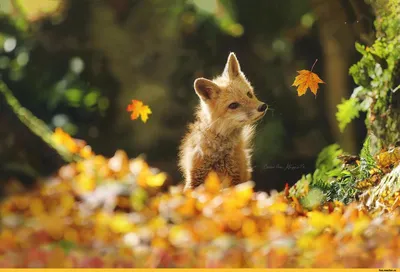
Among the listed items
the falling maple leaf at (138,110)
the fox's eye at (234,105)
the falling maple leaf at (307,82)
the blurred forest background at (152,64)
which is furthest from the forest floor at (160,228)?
the blurred forest background at (152,64)

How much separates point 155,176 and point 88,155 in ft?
2.02

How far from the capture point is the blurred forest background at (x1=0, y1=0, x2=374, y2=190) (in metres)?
5.54

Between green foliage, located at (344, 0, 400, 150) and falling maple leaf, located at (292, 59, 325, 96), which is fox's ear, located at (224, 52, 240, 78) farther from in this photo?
green foliage, located at (344, 0, 400, 150)

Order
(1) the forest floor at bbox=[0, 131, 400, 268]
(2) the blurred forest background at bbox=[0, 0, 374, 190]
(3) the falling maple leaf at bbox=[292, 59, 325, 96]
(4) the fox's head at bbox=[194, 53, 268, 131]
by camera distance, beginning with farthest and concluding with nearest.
Result: 1. (2) the blurred forest background at bbox=[0, 0, 374, 190]
2. (3) the falling maple leaf at bbox=[292, 59, 325, 96]
3. (4) the fox's head at bbox=[194, 53, 268, 131]
4. (1) the forest floor at bbox=[0, 131, 400, 268]

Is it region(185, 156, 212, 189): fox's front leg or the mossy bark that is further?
the mossy bark

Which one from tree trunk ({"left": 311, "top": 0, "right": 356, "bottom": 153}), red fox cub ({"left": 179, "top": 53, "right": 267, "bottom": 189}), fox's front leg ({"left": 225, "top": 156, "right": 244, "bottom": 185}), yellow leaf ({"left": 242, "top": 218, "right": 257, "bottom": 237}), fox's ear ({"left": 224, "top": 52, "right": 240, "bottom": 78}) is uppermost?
tree trunk ({"left": 311, "top": 0, "right": 356, "bottom": 153})

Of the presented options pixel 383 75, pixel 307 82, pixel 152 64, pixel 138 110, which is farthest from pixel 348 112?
pixel 152 64

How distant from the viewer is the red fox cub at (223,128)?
4.07 metres

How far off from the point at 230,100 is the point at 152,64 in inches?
75.3

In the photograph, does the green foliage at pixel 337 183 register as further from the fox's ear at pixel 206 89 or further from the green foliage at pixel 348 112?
the fox's ear at pixel 206 89

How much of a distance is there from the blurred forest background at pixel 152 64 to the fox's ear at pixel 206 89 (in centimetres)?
144

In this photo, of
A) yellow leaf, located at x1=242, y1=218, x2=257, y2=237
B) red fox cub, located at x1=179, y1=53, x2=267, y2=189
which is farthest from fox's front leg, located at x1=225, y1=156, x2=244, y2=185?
yellow leaf, located at x1=242, y1=218, x2=257, y2=237

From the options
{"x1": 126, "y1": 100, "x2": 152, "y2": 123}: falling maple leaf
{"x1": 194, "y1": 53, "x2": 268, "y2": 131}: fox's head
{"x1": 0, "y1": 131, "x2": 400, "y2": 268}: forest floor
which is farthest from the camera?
{"x1": 126, "y1": 100, "x2": 152, "y2": 123}: falling maple leaf

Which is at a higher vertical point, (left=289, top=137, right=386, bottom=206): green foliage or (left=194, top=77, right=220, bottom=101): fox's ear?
(left=194, top=77, right=220, bottom=101): fox's ear
